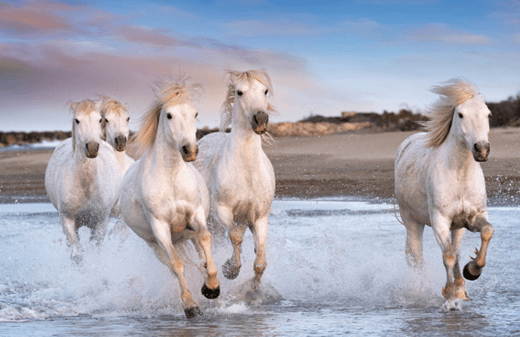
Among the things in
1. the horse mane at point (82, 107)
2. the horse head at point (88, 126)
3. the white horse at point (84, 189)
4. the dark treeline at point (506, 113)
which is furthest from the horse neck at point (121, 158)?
the dark treeline at point (506, 113)

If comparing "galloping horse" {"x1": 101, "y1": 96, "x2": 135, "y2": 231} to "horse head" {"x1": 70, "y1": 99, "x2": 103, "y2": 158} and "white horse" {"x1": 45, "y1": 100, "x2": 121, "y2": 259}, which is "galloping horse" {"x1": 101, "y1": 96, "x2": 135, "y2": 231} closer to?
"white horse" {"x1": 45, "y1": 100, "x2": 121, "y2": 259}

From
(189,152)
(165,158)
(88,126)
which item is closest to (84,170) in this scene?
(88,126)

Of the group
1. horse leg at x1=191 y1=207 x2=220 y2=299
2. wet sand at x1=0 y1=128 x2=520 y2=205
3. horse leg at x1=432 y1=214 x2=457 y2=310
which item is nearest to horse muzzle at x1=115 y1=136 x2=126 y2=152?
horse leg at x1=191 y1=207 x2=220 y2=299

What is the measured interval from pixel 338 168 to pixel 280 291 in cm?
1300

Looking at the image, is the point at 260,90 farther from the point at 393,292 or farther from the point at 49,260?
the point at 49,260

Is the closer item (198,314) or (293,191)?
(198,314)

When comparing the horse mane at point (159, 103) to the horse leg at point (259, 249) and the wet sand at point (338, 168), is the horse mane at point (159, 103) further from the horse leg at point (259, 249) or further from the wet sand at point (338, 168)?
the wet sand at point (338, 168)

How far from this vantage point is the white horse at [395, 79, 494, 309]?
6570mm

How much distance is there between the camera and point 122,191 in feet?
23.2

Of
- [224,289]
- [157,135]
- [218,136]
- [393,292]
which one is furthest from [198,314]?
[218,136]

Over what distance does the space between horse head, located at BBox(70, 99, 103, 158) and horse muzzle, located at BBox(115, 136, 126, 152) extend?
1.79ft

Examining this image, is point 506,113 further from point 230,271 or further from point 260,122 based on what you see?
point 260,122

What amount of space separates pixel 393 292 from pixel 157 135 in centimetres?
257

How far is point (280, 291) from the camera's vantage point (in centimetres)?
760
